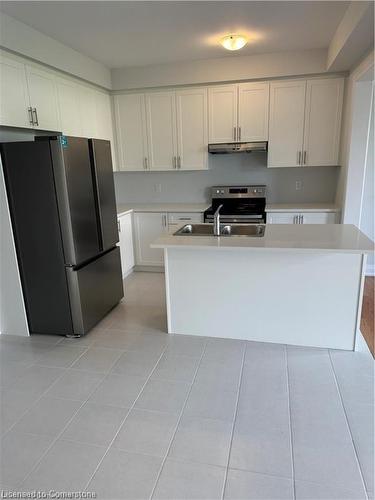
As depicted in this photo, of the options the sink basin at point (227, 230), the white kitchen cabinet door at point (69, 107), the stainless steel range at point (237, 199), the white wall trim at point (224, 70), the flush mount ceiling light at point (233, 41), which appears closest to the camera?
the sink basin at point (227, 230)

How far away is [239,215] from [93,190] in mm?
1911

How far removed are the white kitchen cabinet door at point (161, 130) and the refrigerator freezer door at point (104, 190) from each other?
4.55 feet

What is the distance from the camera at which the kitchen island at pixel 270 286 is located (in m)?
2.52

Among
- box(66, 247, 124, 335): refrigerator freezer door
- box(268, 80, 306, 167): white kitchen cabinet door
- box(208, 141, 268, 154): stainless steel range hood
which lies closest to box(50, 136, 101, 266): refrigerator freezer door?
box(66, 247, 124, 335): refrigerator freezer door

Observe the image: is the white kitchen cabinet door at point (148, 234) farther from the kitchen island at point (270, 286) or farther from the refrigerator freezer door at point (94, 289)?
the kitchen island at point (270, 286)

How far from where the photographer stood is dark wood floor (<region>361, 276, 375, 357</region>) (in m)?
2.80

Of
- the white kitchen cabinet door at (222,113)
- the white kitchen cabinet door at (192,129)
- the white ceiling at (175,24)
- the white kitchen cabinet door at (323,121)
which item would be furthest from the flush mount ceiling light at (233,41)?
the white kitchen cabinet door at (323,121)

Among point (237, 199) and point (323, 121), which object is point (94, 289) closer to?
point (237, 199)

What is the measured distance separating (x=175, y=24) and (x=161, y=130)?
5.09 ft

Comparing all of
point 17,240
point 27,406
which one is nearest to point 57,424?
point 27,406

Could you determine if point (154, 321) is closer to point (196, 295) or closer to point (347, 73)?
point (196, 295)

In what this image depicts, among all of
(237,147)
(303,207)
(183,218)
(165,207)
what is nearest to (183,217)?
(183,218)

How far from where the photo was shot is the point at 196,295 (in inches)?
112

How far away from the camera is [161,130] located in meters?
4.46
